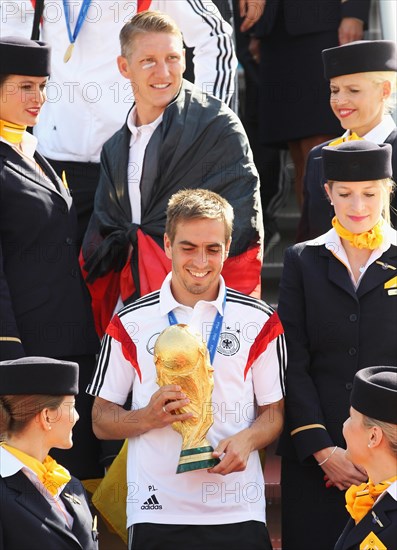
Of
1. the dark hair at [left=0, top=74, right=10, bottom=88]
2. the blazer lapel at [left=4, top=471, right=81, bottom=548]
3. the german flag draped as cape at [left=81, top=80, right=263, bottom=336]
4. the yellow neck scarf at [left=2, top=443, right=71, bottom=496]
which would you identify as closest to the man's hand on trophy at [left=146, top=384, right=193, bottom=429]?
the yellow neck scarf at [left=2, top=443, right=71, bottom=496]

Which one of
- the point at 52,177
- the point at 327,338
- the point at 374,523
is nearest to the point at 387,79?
the point at 327,338

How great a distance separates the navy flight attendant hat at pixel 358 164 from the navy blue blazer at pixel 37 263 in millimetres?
1222

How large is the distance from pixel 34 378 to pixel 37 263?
47.5 inches

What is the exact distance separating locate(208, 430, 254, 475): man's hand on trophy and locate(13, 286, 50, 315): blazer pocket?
1.20 meters

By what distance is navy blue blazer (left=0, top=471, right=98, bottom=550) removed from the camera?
167 inches

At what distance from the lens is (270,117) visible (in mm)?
7414

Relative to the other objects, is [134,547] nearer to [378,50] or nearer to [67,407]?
[67,407]

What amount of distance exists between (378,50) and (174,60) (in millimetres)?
910

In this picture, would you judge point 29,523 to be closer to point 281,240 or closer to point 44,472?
point 44,472

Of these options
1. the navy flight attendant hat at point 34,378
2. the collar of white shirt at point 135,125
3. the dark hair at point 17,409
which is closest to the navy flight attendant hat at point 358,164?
the collar of white shirt at point 135,125

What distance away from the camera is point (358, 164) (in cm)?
518

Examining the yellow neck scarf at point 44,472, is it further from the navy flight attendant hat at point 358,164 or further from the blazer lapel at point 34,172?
the navy flight attendant hat at point 358,164

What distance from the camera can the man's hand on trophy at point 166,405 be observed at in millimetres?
4684

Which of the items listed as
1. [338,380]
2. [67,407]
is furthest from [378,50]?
[67,407]
